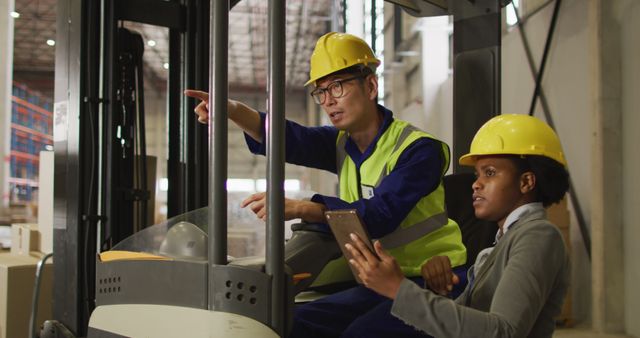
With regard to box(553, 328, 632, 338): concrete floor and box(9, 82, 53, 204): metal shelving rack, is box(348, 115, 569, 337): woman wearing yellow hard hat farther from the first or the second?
box(9, 82, 53, 204): metal shelving rack

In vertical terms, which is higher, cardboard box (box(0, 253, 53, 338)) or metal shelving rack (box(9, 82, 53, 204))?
metal shelving rack (box(9, 82, 53, 204))

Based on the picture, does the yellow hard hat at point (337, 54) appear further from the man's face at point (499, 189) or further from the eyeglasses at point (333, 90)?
the man's face at point (499, 189)

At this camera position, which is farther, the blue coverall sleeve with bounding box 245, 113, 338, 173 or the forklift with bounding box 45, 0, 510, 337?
the blue coverall sleeve with bounding box 245, 113, 338, 173

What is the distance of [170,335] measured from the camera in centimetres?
159

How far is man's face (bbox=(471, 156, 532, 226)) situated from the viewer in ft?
5.56

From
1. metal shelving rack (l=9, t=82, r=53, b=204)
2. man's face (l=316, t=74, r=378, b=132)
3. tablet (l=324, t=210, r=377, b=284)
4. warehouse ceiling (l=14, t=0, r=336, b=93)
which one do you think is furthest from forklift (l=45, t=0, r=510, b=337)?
metal shelving rack (l=9, t=82, r=53, b=204)

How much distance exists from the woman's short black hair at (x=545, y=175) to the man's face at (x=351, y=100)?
645 mm

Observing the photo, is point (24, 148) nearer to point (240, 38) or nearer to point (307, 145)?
point (240, 38)

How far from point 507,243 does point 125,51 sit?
221 centimetres

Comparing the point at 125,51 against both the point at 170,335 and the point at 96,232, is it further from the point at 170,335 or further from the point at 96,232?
the point at 170,335

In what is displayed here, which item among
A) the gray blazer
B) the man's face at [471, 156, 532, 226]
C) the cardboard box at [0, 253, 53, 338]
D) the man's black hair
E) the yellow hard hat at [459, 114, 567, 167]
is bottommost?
the cardboard box at [0, 253, 53, 338]

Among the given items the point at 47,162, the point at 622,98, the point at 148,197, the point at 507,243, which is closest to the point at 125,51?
the point at 148,197

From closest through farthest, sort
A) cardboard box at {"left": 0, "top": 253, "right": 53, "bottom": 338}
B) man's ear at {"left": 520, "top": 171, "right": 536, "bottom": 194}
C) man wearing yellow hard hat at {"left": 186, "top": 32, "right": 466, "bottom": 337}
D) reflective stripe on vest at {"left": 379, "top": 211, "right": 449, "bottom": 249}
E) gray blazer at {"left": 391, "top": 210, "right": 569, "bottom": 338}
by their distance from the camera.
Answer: gray blazer at {"left": 391, "top": 210, "right": 569, "bottom": 338} < man's ear at {"left": 520, "top": 171, "right": 536, "bottom": 194} < man wearing yellow hard hat at {"left": 186, "top": 32, "right": 466, "bottom": 337} < reflective stripe on vest at {"left": 379, "top": 211, "right": 449, "bottom": 249} < cardboard box at {"left": 0, "top": 253, "right": 53, "bottom": 338}

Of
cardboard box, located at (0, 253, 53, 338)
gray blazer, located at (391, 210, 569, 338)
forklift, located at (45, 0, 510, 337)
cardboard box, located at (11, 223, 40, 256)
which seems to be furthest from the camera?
cardboard box, located at (11, 223, 40, 256)
